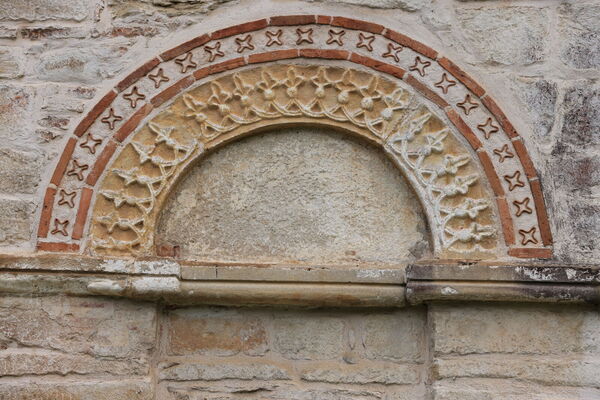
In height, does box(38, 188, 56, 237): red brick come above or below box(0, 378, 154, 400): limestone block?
above

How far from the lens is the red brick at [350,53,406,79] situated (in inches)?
145

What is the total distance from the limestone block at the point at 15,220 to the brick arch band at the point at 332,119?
7cm

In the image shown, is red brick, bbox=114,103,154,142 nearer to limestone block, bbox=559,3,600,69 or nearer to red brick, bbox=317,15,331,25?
red brick, bbox=317,15,331,25

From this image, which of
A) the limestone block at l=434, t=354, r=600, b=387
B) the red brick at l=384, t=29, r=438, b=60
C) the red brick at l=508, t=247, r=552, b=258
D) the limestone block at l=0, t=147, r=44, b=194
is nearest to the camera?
the limestone block at l=434, t=354, r=600, b=387

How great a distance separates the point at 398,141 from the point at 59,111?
1.51 meters

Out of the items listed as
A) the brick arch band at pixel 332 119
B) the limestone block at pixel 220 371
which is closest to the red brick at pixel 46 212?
the brick arch band at pixel 332 119

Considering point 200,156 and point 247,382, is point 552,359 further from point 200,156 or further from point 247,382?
point 200,156

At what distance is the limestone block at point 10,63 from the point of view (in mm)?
3717

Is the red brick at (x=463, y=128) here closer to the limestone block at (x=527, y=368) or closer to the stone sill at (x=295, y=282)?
the stone sill at (x=295, y=282)

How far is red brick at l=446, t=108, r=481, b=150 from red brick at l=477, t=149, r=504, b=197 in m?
0.04

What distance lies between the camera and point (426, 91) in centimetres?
368

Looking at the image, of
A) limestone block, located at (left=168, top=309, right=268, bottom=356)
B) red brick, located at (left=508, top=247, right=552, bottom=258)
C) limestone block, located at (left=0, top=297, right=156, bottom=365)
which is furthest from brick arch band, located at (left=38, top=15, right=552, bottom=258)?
limestone block, located at (left=168, top=309, right=268, bottom=356)

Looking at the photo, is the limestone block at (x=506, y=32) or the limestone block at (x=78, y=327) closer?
the limestone block at (x=78, y=327)

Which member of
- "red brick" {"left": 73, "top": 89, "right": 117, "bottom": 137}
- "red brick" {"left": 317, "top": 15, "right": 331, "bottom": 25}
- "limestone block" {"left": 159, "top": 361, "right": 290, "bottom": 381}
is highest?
"red brick" {"left": 317, "top": 15, "right": 331, "bottom": 25}
